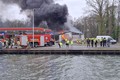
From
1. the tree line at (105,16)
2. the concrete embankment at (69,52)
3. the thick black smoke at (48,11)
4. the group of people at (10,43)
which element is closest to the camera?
the concrete embankment at (69,52)

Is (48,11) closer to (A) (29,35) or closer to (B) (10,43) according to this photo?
(A) (29,35)

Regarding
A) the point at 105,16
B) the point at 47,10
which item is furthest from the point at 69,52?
the point at 105,16

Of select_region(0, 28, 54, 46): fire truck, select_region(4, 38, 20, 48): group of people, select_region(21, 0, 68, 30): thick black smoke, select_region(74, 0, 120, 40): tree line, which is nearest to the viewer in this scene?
select_region(4, 38, 20, 48): group of people

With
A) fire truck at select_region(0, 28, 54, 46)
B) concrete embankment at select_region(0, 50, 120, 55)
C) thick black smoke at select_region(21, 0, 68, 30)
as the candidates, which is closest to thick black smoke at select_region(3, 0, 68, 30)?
thick black smoke at select_region(21, 0, 68, 30)

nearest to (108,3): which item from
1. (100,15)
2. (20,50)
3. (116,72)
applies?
(100,15)

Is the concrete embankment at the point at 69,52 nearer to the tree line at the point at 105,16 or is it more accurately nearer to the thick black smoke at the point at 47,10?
the thick black smoke at the point at 47,10

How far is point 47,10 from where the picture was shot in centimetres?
7044

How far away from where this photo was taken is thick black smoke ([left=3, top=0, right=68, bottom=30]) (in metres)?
70.8

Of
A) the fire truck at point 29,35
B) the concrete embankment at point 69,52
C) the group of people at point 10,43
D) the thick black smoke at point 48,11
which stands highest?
the thick black smoke at point 48,11

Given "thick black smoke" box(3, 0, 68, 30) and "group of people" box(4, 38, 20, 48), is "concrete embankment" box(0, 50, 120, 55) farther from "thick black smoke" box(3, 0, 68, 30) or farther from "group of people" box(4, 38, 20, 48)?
"thick black smoke" box(3, 0, 68, 30)

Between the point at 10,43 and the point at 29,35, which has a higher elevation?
the point at 29,35

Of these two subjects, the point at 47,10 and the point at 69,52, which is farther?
the point at 47,10

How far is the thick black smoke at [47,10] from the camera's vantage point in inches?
2785

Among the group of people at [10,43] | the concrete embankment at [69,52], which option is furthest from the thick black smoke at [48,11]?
the concrete embankment at [69,52]
